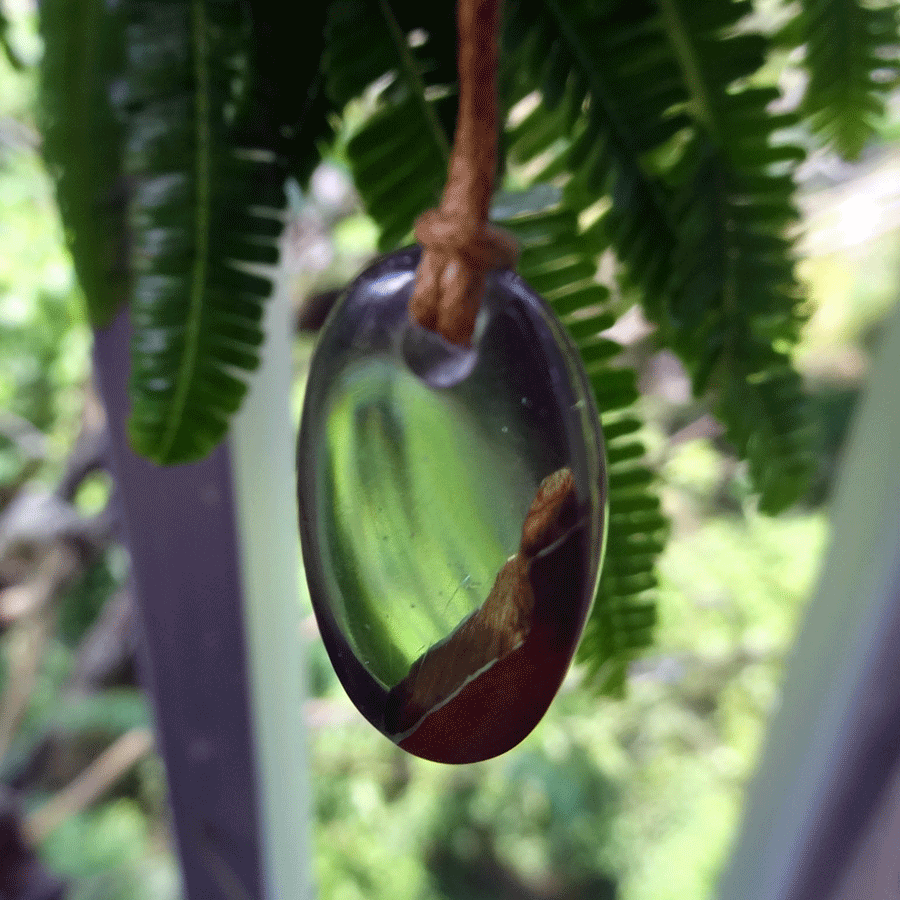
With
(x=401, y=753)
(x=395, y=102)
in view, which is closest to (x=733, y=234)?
(x=395, y=102)

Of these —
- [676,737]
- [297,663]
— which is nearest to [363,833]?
[676,737]

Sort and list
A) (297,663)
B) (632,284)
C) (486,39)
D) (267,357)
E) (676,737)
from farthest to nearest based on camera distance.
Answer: (676,737), (297,663), (267,357), (632,284), (486,39)

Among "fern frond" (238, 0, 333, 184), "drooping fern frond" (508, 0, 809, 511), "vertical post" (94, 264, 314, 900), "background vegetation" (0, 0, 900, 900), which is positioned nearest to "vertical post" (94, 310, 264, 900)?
"vertical post" (94, 264, 314, 900)

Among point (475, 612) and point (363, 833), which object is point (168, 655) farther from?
point (363, 833)

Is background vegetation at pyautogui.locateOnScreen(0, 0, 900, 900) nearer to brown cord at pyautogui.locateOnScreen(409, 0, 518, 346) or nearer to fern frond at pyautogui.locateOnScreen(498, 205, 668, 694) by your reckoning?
fern frond at pyautogui.locateOnScreen(498, 205, 668, 694)

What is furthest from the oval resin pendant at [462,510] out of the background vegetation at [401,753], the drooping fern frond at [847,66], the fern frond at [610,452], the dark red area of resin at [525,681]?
the background vegetation at [401,753]

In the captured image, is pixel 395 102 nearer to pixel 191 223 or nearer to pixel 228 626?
pixel 191 223

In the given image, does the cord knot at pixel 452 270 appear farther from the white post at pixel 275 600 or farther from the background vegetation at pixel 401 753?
the background vegetation at pixel 401 753
